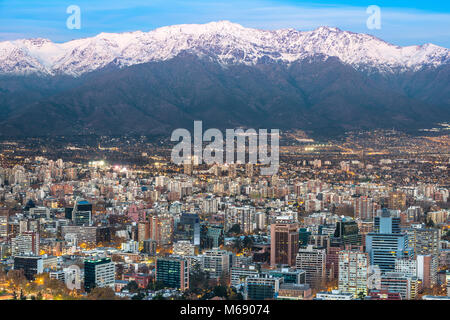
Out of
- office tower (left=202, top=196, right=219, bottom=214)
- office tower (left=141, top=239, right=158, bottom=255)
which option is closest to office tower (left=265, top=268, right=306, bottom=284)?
office tower (left=141, top=239, right=158, bottom=255)

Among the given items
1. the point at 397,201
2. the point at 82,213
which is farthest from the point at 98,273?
the point at 397,201

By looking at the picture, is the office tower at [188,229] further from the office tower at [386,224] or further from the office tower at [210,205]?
the office tower at [386,224]

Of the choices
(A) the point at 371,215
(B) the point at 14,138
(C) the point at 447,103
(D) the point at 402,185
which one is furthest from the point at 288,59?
(A) the point at 371,215

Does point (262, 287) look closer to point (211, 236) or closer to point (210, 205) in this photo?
point (211, 236)

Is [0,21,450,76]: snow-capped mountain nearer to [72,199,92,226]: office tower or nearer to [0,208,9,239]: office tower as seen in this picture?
[72,199,92,226]: office tower

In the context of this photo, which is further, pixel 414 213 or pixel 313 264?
pixel 414 213

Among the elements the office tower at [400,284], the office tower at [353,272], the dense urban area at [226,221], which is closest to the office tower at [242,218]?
the dense urban area at [226,221]
